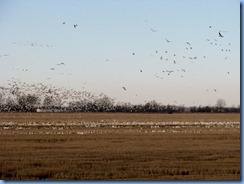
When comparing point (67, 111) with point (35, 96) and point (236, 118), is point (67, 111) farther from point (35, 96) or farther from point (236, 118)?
point (236, 118)

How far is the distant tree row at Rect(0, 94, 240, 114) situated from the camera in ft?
27.0

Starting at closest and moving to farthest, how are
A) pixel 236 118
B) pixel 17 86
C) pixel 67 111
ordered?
pixel 236 118, pixel 17 86, pixel 67 111

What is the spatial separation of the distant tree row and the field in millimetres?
183

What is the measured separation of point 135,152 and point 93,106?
3.44 ft

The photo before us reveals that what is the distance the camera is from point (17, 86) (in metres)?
8.05

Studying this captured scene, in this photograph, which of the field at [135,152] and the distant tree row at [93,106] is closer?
the field at [135,152]

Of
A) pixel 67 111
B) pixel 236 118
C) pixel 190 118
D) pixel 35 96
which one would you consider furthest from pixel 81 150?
pixel 236 118

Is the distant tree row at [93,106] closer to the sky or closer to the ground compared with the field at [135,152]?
closer to the sky

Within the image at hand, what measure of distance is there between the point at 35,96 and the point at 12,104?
495 mm

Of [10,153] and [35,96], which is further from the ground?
[35,96]

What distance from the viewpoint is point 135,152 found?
8625 mm

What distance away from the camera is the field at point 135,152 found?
7.70m

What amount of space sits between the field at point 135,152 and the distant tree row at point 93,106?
0.18m

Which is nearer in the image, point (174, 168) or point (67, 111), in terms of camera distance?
point (174, 168)
